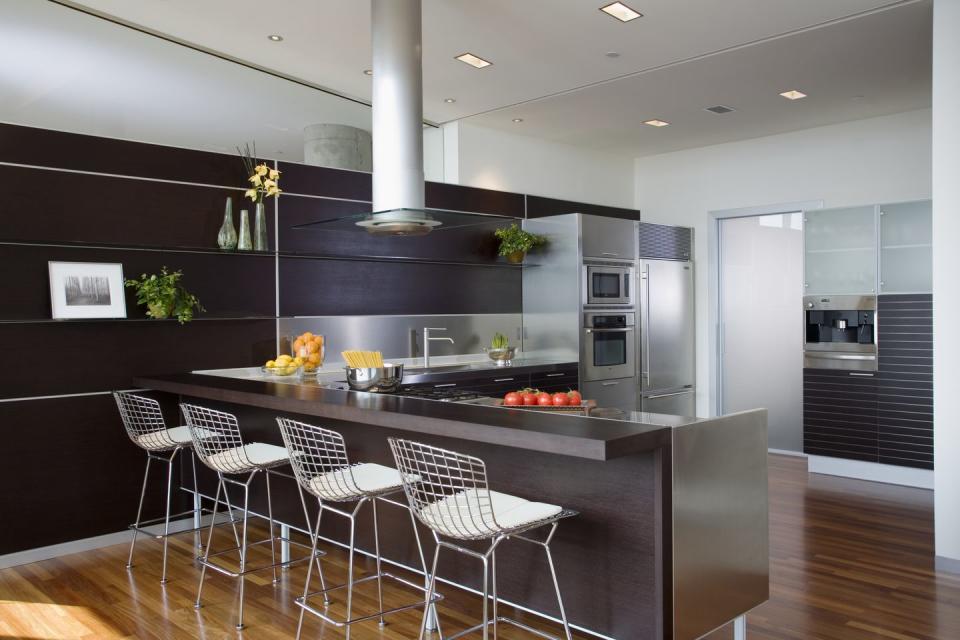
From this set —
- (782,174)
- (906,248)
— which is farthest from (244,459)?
(782,174)

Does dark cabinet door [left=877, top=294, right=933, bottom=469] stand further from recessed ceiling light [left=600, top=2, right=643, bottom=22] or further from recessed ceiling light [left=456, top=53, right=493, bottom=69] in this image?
recessed ceiling light [left=456, top=53, right=493, bottom=69]

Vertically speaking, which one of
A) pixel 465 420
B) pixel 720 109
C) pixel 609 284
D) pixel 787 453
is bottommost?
pixel 787 453

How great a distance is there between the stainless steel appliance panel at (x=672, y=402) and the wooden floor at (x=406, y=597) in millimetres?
2355

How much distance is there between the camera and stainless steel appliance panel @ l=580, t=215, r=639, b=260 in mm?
6195

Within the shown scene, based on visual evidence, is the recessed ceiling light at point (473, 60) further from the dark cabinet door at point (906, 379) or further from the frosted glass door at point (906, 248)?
the dark cabinet door at point (906, 379)

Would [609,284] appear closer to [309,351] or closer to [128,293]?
[309,351]

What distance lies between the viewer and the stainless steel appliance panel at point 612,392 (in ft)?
20.5

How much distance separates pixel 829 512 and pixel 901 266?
2044mm

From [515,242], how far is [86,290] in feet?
10.7

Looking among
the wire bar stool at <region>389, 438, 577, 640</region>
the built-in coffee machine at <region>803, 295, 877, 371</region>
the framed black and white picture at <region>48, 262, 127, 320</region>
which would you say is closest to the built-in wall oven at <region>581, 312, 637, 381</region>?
the built-in coffee machine at <region>803, 295, 877, 371</region>

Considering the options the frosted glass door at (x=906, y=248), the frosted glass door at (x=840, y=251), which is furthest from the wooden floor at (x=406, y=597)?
the frosted glass door at (x=840, y=251)

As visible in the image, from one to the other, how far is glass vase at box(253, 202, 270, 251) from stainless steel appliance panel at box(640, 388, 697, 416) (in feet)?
11.9

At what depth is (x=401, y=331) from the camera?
571cm

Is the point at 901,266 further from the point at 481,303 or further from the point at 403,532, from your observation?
the point at 403,532
